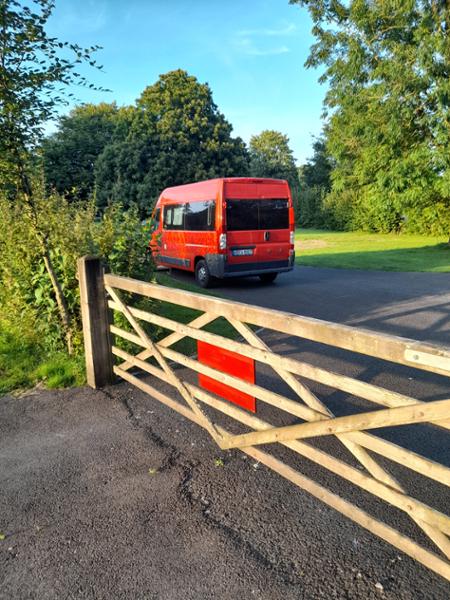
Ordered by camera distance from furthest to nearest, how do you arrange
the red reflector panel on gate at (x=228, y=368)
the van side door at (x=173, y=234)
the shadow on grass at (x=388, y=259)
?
1. the shadow on grass at (x=388, y=259)
2. the van side door at (x=173, y=234)
3. the red reflector panel on gate at (x=228, y=368)

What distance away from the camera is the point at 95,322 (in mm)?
4613

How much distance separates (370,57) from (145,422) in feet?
58.1

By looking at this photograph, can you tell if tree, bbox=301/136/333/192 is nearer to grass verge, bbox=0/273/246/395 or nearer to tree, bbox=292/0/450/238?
tree, bbox=292/0/450/238

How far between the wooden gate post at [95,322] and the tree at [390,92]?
14144mm

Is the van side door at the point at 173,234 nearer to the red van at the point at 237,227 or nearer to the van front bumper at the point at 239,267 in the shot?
the red van at the point at 237,227

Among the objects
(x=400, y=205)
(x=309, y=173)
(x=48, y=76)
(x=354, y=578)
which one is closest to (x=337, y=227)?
(x=400, y=205)

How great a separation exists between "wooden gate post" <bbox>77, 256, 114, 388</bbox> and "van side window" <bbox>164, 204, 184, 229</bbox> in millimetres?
7744

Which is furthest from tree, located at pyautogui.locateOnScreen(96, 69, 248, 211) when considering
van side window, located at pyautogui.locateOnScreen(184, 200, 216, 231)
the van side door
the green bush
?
the green bush

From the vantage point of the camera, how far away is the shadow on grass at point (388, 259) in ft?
45.5

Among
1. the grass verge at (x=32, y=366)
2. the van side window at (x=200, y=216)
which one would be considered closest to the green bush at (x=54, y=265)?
the grass verge at (x=32, y=366)

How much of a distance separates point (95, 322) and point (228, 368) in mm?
2086

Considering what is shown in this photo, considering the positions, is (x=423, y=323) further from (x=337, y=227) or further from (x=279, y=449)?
(x=337, y=227)

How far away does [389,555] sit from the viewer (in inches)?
91.6

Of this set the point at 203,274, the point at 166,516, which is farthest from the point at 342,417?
the point at 203,274
